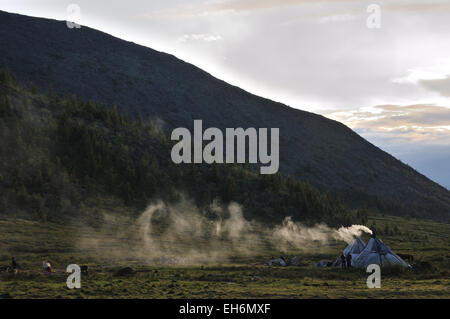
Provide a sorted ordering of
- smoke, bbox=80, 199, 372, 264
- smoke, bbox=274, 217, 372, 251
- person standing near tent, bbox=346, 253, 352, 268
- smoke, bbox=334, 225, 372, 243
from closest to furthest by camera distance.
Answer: person standing near tent, bbox=346, 253, 352, 268 < smoke, bbox=80, 199, 372, 264 < smoke, bbox=274, 217, 372, 251 < smoke, bbox=334, 225, 372, 243

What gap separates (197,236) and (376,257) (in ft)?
98.2

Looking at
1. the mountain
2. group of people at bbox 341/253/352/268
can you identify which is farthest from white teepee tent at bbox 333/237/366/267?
the mountain

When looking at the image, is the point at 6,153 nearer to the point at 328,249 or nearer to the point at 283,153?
the point at 328,249

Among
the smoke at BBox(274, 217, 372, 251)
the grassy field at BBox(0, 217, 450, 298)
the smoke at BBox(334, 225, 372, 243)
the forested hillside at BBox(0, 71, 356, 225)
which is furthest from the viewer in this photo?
the forested hillside at BBox(0, 71, 356, 225)

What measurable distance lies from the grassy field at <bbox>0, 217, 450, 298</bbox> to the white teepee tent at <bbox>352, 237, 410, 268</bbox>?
138cm

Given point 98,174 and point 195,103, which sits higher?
point 195,103

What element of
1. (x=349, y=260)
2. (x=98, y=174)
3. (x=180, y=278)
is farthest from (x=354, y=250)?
(x=98, y=174)

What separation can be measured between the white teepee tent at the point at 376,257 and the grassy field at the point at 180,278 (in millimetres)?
1380

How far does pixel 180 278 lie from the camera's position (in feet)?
98.0

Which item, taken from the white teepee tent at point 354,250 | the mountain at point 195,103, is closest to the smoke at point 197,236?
the white teepee tent at point 354,250

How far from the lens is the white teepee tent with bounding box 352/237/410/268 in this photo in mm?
32594

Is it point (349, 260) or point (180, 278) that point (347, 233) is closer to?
point (349, 260)

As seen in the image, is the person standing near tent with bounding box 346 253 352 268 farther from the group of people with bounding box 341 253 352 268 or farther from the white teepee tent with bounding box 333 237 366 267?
the white teepee tent with bounding box 333 237 366 267

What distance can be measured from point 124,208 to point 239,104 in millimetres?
106875
